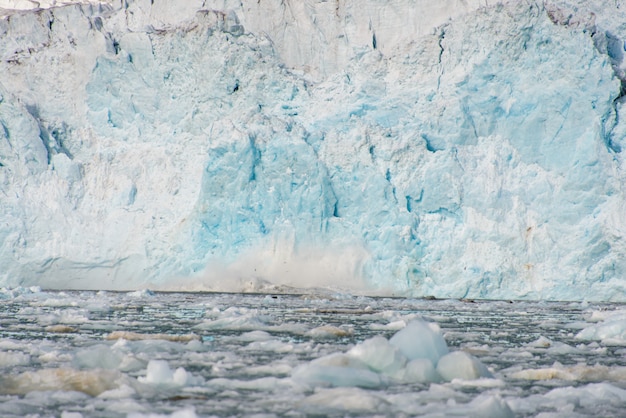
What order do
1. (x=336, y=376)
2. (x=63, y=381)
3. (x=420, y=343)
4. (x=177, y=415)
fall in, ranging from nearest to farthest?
(x=177, y=415)
(x=63, y=381)
(x=336, y=376)
(x=420, y=343)

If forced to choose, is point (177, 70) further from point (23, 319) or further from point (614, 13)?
point (23, 319)

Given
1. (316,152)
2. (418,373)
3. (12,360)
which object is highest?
(316,152)

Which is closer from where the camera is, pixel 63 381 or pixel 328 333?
pixel 63 381

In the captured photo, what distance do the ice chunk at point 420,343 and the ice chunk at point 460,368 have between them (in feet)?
0.75

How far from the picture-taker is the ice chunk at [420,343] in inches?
227

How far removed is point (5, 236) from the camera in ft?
94.6

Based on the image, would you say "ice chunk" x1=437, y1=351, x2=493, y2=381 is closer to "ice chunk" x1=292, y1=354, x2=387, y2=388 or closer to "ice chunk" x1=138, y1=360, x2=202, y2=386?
"ice chunk" x1=292, y1=354, x2=387, y2=388

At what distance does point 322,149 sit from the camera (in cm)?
2889

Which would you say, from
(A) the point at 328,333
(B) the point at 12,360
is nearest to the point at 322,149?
(A) the point at 328,333

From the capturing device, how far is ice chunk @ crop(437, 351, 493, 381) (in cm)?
531

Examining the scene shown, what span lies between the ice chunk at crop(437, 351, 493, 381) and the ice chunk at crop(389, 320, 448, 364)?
23 cm

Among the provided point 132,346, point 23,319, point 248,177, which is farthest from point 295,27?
point 132,346

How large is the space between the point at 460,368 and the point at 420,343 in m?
0.52

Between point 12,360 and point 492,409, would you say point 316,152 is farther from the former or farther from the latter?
point 492,409
